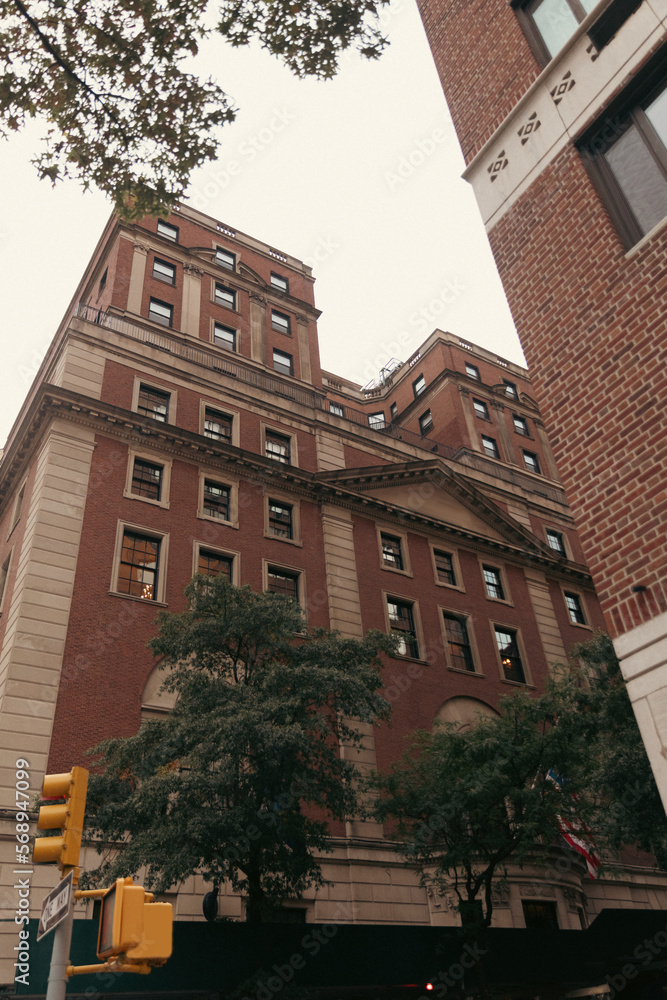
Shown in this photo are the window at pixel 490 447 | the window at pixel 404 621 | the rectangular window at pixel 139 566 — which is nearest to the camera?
the rectangular window at pixel 139 566

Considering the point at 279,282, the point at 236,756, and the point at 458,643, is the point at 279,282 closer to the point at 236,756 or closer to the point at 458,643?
the point at 458,643

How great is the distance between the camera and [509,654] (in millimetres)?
33281

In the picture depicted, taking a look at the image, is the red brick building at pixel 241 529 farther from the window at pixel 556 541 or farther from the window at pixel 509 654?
the window at pixel 556 541

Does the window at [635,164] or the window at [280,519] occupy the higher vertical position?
the window at [280,519]

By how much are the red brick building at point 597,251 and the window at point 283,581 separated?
A: 64.1ft

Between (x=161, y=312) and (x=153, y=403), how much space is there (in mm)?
6418

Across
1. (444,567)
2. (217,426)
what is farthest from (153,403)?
(444,567)

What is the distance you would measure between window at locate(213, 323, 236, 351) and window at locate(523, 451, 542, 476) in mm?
20125

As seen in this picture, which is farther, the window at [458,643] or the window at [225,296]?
the window at [225,296]

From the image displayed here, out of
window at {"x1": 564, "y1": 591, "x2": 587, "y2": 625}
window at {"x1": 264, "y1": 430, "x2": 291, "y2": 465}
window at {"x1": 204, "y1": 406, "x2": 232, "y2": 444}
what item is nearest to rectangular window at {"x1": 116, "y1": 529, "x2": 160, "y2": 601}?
window at {"x1": 204, "y1": 406, "x2": 232, "y2": 444}

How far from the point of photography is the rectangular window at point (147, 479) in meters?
27.0

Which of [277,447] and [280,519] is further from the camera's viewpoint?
[277,447]

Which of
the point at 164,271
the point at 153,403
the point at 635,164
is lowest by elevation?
the point at 635,164

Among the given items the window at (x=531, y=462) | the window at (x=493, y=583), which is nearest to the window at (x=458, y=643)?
the window at (x=493, y=583)
